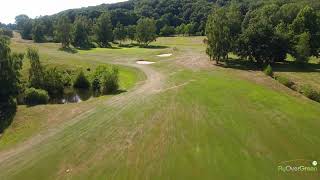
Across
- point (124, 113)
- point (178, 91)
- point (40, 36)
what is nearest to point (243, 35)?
point (178, 91)

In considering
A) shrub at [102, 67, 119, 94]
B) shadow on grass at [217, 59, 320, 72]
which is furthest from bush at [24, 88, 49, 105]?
shadow on grass at [217, 59, 320, 72]

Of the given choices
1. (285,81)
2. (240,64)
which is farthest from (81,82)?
(285,81)

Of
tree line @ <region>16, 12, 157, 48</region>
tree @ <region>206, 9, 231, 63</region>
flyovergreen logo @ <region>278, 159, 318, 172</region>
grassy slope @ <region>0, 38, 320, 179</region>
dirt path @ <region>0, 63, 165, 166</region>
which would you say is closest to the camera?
flyovergreen logo @ <region>278, 159, 318, 172</region>

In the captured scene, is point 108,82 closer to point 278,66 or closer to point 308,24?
point 278,66

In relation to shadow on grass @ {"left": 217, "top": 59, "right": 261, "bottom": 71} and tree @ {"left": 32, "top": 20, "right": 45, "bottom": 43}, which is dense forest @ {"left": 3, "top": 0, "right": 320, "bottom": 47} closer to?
tree @ {"left": 32, "top": 20, "right": 45, "bottom": 43}

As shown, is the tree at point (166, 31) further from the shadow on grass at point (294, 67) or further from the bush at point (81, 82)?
the bush at point (81, 82)

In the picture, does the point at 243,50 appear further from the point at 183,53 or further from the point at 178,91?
the point at 178,91

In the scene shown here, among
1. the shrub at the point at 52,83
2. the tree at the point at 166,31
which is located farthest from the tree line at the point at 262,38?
the tree at the point at 166,31
